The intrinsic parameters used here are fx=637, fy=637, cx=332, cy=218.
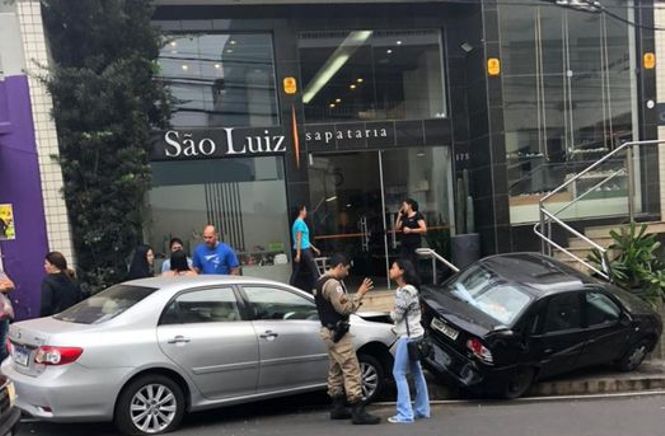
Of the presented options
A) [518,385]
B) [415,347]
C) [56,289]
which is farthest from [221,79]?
[518,385]

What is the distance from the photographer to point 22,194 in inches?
383

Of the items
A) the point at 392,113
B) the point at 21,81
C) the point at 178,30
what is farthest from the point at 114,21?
the point at 392,113

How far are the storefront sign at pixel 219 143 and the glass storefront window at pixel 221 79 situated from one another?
9.1 inches

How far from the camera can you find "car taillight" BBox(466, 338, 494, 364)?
23.3 feet

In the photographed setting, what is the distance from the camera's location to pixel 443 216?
531 inches

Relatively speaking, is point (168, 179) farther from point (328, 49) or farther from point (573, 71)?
point (573, 71)

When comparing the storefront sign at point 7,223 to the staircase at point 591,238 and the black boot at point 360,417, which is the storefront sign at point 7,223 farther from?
the staircase at point 591,238

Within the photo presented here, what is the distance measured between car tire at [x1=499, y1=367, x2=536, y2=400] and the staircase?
140 inches

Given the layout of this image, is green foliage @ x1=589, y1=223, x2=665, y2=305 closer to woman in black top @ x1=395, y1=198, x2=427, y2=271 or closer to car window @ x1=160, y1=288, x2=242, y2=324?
woman in black top @ x1=395, y1=198, x2=427, y2=271

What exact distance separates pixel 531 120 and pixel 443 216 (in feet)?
8.77

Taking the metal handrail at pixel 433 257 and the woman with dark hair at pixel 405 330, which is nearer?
the woman with dark hair at pixel 405 330

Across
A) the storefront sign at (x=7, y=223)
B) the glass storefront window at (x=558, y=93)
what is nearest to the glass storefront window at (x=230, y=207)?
the storefront sign at (x=7, y=223)

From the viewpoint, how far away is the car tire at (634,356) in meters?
8.19

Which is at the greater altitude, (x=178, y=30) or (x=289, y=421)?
(x=178, y=30)
